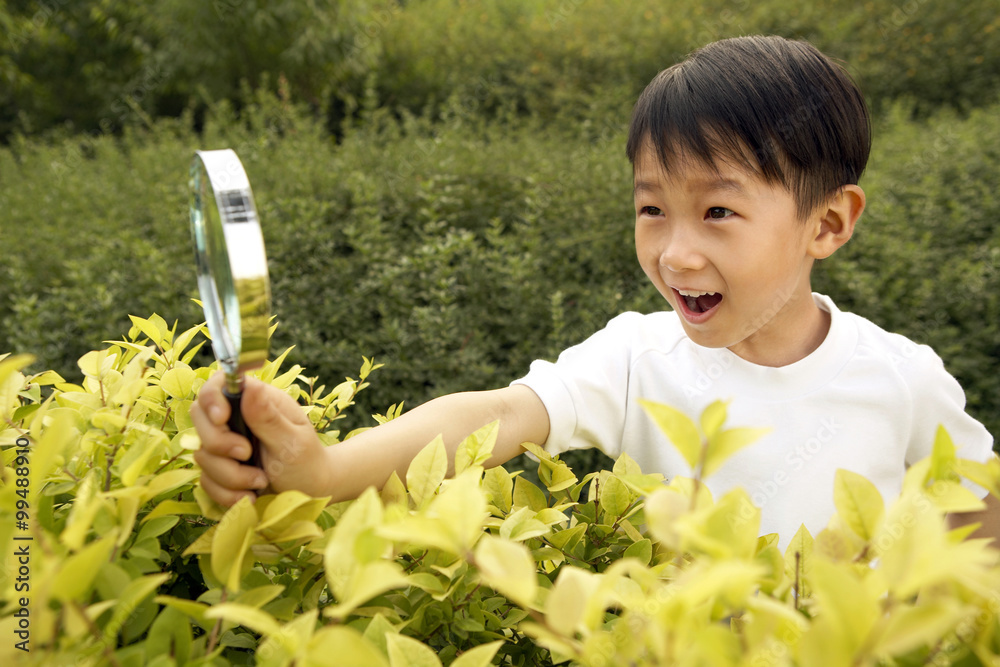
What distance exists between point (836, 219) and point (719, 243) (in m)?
0.33

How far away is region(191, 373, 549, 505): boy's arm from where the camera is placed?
73 centimetres

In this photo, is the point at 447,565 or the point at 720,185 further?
the point at 720,185

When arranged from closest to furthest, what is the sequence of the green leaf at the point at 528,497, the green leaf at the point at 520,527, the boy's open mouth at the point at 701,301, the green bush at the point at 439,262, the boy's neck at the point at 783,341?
the green leaf at the point at 520,527
the green leaf at the point at 528,497
the boy's open mouth at the point at 701,301
the boy's neck at the point at 783,341
the green bush at the point at 439,262

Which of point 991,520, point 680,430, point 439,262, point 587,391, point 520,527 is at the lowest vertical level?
point 991,520

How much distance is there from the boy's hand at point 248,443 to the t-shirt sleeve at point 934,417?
116 centimetres

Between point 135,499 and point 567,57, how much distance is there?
760 centimetres

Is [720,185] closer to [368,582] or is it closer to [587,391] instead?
[587,391]

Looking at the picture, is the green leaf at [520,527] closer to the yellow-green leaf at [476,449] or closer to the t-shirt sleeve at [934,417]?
the yellow-green leaf at [476,449]

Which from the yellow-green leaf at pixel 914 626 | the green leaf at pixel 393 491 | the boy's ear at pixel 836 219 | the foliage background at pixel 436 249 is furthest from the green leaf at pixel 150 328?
the foliage background at pixel 436 249

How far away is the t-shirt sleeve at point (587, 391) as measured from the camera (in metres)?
1.28

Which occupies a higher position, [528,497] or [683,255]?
[683,255]

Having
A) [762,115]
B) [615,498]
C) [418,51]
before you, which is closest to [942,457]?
[615,498]

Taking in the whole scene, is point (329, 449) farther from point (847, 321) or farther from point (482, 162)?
point (482, 162)

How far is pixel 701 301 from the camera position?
1.33 metres
